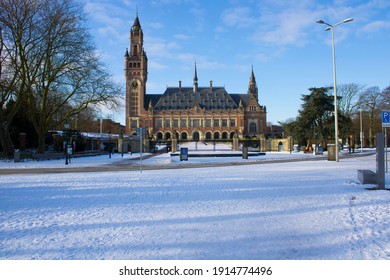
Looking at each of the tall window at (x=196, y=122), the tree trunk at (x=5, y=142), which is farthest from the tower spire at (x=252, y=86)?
the tree trunk at (x=5, y=142)

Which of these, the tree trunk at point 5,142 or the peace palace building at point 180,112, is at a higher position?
the peace palace building at point 180,112

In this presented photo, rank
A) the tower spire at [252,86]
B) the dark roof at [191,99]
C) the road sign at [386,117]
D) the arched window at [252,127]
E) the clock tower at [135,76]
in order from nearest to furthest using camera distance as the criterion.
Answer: the road sign at [386,117] → the clock tower at [135,76] → the dark roof at [191,99] → the arched window at [252,127] → the tower spire at [252,86]

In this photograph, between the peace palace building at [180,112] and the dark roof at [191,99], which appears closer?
the peace palace building at [180,112]

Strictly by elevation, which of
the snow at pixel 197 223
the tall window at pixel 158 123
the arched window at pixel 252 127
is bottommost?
the snow at pixel 197 223

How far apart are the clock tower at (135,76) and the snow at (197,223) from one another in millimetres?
86859

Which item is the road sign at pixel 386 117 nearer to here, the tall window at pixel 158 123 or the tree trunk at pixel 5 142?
the tree trunk at pixel 5 142

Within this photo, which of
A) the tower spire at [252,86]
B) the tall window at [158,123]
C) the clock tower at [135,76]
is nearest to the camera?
the clock tower at [135,76]

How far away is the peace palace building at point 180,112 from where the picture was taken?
309 feet

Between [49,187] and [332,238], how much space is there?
29.4 feet

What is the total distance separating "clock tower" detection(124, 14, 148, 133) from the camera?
93750 millimetres

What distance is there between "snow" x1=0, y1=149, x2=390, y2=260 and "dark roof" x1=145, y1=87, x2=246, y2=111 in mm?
87822

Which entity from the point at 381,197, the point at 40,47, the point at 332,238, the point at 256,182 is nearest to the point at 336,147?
the point at 256,182

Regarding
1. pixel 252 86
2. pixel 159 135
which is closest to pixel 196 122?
pixel 159 135

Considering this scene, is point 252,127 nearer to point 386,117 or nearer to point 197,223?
point 386,117
